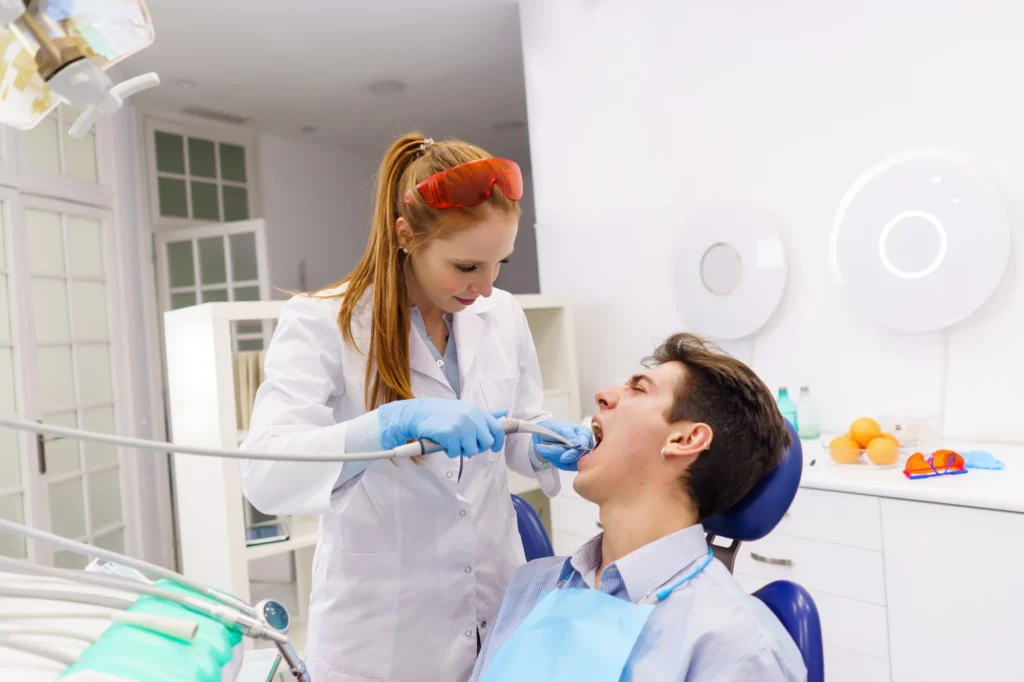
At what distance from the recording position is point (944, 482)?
1.75 meters

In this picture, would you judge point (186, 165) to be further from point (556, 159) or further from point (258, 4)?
point (556, 159)

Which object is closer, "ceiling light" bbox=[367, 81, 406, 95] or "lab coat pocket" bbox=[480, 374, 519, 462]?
"lab coat pocket" bbox=[480, 374, 519, 462]

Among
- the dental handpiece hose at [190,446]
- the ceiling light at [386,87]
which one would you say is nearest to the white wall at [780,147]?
the ceiling light at [386,87]

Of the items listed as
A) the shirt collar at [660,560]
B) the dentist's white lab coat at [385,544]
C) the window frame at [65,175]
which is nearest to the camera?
the shirt collar at [660,560]

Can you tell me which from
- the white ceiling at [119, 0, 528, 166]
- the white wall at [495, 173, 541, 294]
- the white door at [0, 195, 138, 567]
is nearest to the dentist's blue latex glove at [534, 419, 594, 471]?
the white ceiling at [119, 0, 528, 166]

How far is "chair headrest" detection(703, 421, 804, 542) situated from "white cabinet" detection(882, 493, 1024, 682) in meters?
0.74

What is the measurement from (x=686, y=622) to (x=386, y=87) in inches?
160

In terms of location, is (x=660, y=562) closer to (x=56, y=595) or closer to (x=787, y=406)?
(x=56, y=595)

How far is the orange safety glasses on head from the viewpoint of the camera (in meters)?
1.19

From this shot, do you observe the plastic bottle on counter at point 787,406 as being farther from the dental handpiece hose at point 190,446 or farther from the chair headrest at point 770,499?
the dental handpiece hose at point 190,446

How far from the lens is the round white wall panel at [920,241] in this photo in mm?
2043

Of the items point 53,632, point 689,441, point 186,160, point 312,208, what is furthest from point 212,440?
point 312,208

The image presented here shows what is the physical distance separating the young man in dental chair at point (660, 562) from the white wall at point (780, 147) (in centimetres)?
123

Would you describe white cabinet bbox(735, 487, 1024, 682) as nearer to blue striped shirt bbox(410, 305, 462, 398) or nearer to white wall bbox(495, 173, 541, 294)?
blue striped shirt bbox(410, 305, 462, 398)
